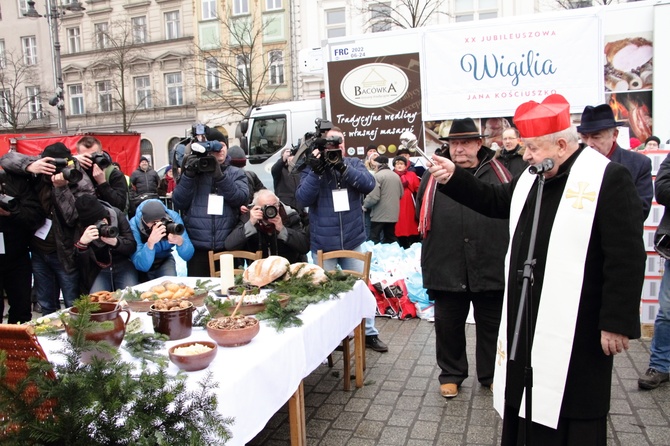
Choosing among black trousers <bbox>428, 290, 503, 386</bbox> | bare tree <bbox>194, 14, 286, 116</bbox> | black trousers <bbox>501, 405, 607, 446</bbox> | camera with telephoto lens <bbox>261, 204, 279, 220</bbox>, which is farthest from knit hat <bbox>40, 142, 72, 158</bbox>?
bare tree <bbox>194, 14, 286, 116</bbox>

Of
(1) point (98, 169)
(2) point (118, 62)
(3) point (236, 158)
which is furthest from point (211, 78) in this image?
(1) point (98, 169)

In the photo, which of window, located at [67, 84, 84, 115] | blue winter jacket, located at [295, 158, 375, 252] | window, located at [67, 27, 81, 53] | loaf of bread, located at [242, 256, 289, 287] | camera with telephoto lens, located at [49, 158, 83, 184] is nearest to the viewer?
loaf of bread, located at [242, 256, 289, 287]

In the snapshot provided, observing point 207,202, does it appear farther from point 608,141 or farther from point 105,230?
point 608,141

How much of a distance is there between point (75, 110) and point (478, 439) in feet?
111

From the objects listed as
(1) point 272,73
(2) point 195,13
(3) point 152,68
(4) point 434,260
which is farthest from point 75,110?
(4) point 434,260

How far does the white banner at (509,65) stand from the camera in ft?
24.6

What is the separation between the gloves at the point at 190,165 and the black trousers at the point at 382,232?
482 centimetres

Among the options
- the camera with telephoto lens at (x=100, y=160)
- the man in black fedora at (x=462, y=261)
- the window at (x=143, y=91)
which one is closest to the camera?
the man in black fedora at (x=462, y=261)

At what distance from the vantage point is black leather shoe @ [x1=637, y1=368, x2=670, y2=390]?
4012 millimetres

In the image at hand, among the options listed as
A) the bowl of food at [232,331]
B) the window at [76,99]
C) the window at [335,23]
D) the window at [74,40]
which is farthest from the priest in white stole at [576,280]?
the window at [74,40]

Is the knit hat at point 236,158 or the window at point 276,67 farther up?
the window at point 276,67

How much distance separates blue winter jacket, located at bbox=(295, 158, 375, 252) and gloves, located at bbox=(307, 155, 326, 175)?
124mm

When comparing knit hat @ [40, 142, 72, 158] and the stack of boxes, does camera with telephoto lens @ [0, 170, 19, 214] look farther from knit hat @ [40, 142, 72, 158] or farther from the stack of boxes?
the stack of boxes

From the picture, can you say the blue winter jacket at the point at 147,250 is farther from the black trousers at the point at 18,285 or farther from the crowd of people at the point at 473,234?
the black trousers at the point at 18,285
